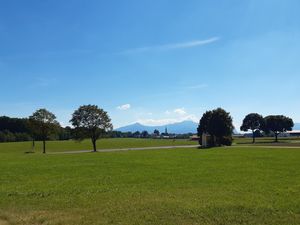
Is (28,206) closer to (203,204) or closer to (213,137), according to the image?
(203,204)

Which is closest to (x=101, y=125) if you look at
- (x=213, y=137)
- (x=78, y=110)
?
(x=78, y=110)

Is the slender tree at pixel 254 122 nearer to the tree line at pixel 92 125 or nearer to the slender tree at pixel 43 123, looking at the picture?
the tree line at pixel 92 125

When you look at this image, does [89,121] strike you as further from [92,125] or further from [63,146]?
[63,146]

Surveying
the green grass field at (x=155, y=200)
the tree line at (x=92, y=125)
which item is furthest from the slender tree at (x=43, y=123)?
the green grass field at (x=155, y=200)

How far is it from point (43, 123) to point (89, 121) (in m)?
8.98

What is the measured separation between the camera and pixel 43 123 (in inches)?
3120

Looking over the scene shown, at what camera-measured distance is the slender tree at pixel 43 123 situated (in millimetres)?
78938

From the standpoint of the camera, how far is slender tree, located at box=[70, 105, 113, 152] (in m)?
80.7

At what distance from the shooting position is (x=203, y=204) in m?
13.2

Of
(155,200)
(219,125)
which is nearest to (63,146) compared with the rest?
(219,125)

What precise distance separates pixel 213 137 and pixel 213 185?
7021cm

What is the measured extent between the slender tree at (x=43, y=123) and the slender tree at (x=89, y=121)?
150 inches

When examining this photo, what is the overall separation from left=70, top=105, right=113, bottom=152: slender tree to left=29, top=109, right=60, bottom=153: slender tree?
12.5 feet

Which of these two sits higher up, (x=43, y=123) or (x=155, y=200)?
(x=43, y=123)
